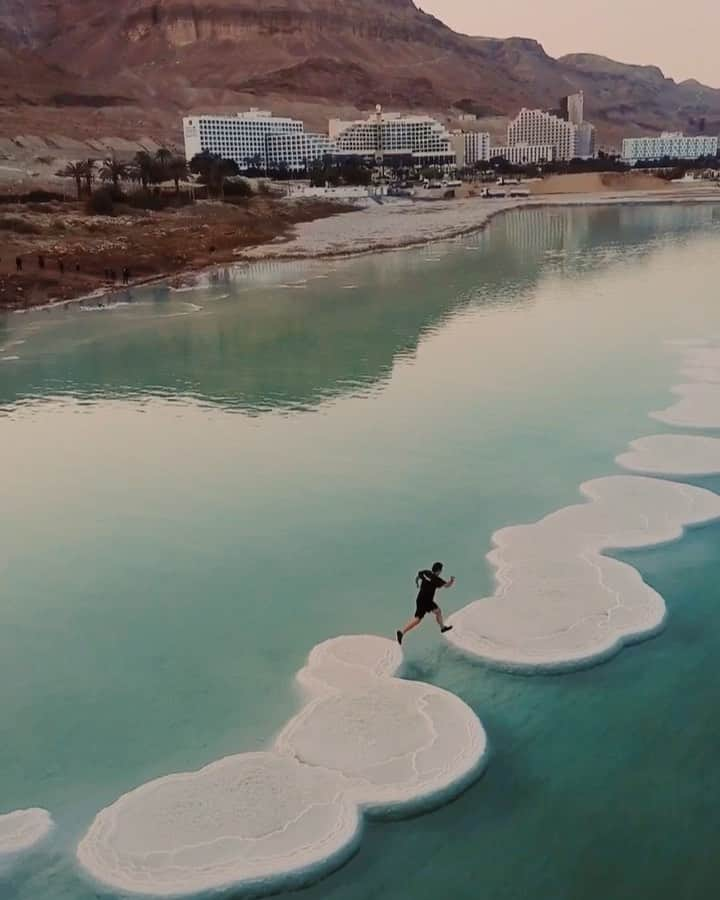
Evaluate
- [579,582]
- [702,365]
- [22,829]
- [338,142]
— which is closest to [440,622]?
[579,582]

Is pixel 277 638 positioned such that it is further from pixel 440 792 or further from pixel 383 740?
pixel 440 792

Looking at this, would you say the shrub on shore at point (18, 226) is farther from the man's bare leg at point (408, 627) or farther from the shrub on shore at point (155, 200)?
the man's bare leg at point (408, 627)

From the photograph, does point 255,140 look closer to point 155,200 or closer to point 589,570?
point 155,200

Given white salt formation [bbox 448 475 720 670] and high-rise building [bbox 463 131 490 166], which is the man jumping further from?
high-rise building [bbox 463 131 490 166]

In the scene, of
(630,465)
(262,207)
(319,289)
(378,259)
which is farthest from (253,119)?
(630,465)

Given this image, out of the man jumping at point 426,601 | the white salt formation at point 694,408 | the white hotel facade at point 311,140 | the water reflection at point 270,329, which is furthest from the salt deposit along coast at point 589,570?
the white hotel facade at point 311,140
